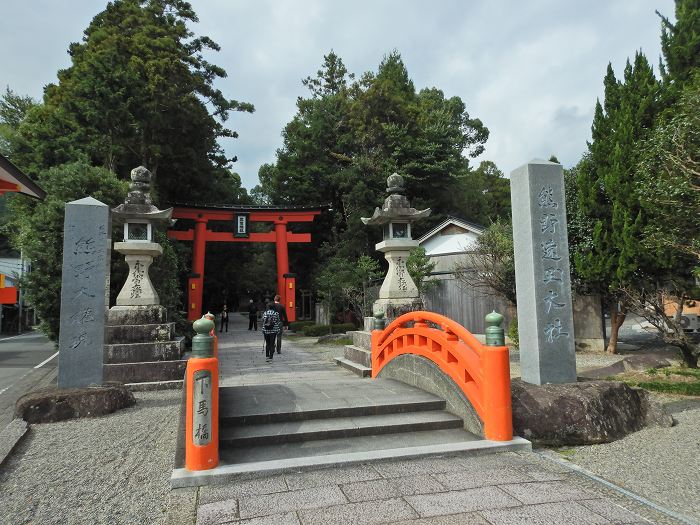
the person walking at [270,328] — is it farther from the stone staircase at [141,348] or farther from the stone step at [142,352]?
the stone step at [142,352]

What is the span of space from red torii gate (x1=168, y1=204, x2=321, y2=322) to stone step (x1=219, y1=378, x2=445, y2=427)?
16.6m

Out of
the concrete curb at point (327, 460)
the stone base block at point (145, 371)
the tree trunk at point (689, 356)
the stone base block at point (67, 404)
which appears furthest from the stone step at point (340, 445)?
the tree trunk at point (689, 356)

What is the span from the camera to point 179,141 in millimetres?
22875

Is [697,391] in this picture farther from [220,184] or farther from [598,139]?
[220,184]

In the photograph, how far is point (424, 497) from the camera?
3322 mm

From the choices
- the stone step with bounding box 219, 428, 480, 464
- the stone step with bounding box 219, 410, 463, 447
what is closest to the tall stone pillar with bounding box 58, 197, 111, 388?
the stone step with bounding box 219, 410, 463, 447

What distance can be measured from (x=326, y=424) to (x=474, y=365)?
1740 millimetres

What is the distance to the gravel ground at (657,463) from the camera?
11.3 ft

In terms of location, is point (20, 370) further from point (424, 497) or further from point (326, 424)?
point (424, 497)

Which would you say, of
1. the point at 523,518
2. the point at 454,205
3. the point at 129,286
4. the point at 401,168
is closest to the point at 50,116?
the point at 129,286

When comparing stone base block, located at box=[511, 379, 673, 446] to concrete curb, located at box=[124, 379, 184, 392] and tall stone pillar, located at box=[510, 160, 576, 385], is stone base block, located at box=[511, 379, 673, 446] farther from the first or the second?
concrete curb, located at box=[124, 379, 184, 392]

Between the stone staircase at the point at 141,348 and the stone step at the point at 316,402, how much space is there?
119 inches

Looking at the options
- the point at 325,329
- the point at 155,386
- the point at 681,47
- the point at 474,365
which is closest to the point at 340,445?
the point at 474,365

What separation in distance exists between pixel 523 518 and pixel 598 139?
37.8 feet
